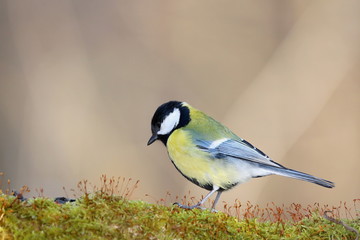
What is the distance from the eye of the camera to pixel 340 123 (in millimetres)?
6871

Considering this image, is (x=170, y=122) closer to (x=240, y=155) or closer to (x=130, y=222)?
(x=240, y=155)

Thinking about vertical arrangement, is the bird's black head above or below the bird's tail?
below

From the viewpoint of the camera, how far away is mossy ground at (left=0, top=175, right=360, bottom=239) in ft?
5.69

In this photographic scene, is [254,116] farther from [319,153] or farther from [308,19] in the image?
[308,19]

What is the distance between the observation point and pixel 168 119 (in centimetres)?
321

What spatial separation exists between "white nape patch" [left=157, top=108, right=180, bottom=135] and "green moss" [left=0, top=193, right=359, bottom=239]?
1.13 m

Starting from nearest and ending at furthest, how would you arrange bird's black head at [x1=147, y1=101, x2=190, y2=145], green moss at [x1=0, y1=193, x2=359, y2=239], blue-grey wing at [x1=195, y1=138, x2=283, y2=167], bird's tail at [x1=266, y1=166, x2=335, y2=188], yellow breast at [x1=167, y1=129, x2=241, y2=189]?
green moss at [x1=0, y1=193, x2=359, y2=239] → bird's tail at [x1=266, y1=166, x2=335, y2=188] → yellow breast at [x1=167, y1=129, x2=241, y2=189] → blue-grey wing at [x1=195, y1=138, x2=283, y2=167] → bird's black head at [x1=147, y1=101, x2=190, y2=145]

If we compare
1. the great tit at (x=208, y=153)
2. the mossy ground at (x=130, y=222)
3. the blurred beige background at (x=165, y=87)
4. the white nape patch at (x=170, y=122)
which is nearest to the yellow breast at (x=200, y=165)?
the great tit at (x=208, y=153)

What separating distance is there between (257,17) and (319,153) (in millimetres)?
2292

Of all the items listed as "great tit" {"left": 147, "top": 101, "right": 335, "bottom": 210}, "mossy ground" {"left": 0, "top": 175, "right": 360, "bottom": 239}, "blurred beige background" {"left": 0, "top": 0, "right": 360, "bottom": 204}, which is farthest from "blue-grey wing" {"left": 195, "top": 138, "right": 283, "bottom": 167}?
"blurred beige background" {"left": 0, "top": 0, "right": 360, "bottom": 204}

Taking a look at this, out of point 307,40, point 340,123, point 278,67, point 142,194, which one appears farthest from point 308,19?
point 142,194

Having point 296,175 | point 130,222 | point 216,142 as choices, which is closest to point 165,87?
point 216,142

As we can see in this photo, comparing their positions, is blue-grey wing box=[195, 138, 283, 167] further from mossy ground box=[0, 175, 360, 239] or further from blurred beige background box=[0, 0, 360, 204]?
blurred beige background box=[0, 0, 360, 204]

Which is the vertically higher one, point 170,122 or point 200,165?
point 170,122
